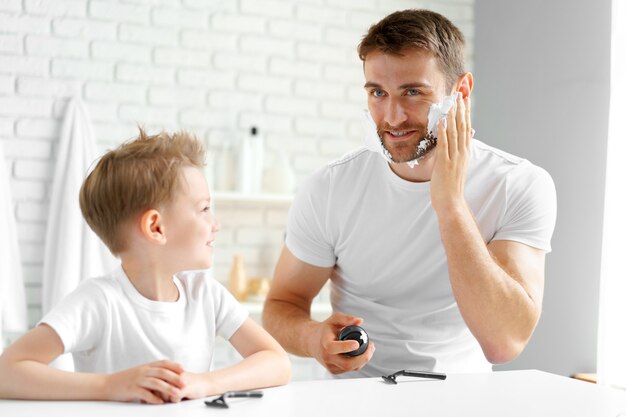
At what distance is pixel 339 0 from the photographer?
3623 mm

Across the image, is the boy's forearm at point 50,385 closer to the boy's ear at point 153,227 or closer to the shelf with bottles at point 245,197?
the boy's ear at point 153,227

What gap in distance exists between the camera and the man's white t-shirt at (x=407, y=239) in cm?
188

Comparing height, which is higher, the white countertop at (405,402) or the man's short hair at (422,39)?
the man's short hair at (422,39)

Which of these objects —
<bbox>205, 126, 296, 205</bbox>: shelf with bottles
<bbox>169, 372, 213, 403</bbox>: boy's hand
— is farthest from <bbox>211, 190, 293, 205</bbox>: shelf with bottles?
<bbox>169, 372, 213, 403</bbox>: boy's hand

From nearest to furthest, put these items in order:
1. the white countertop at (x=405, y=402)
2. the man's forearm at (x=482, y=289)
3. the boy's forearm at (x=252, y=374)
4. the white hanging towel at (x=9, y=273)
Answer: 1. the white countertop at (x=405, y=402)
2. the boy's forearm at (x=252, y=374)
3. the man's forearm at (x=482, y=289)
4. the white hanging towel at (x=9, y=273)

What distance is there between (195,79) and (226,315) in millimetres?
2075

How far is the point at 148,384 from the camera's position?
3.77 ft

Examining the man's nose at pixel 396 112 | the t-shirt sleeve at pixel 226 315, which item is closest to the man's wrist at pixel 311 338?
the t-shirt sleeve at pixel 226 315

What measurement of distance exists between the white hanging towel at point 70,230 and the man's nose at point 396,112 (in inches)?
63.9

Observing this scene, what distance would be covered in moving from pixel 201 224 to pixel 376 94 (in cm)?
67

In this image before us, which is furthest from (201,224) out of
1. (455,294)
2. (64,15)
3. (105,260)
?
(64,15)

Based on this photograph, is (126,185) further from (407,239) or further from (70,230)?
(70,230)

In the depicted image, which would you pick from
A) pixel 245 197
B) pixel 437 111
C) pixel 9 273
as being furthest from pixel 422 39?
pixel 9 273

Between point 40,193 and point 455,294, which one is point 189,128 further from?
point 455,294
